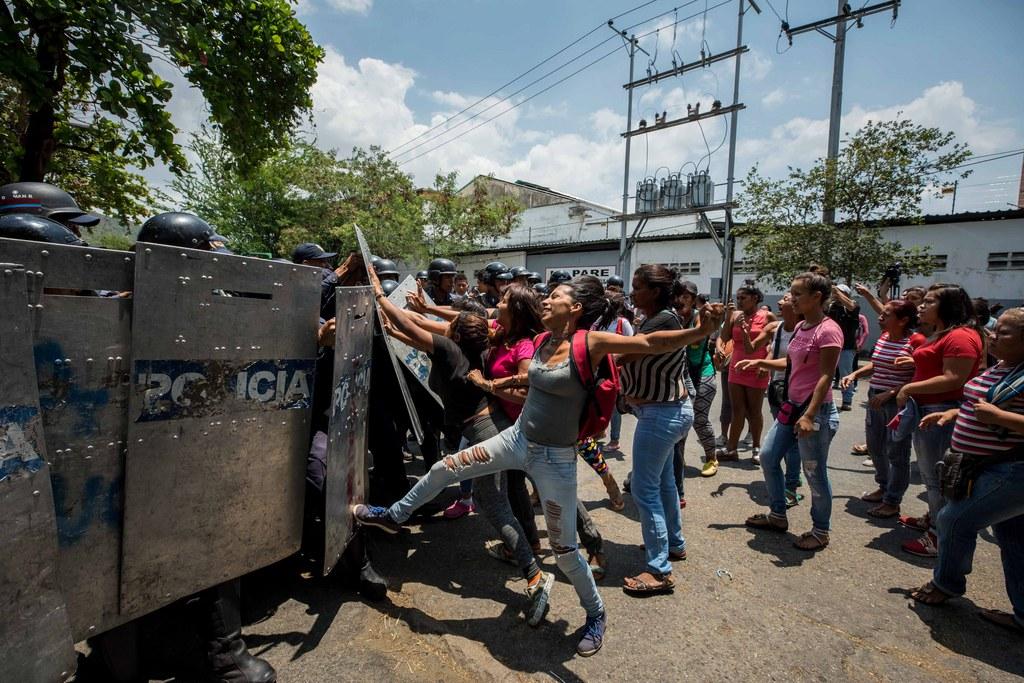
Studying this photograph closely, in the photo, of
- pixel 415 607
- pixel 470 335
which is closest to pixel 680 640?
pixel 415 607

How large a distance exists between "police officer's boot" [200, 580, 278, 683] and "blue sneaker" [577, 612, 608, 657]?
1440 mm

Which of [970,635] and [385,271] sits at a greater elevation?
[385,271]

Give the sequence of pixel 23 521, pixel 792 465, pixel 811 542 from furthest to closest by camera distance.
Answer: pixel 792 465, pixel 811 542, pixel 23 521

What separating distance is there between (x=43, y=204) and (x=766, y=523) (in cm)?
554

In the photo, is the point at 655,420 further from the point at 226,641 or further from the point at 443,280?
the point at 443,280

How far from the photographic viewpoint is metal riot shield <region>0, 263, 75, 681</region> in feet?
4.82

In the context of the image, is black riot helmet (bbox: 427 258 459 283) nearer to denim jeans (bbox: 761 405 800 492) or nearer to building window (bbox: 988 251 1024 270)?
denim jeans (bbox: 761 405 800 492)

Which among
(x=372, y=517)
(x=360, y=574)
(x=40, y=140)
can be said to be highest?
(x=40, y=140)

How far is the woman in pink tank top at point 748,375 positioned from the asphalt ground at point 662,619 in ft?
5.53

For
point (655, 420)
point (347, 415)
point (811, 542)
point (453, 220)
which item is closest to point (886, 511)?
→ point (811, 542)

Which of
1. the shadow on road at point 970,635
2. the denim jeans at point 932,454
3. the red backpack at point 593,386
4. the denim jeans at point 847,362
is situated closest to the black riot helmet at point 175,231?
the red backpack at point 593,386

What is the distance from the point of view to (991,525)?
2850 mm

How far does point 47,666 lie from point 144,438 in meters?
0.72

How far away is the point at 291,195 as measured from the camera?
1027 inches
